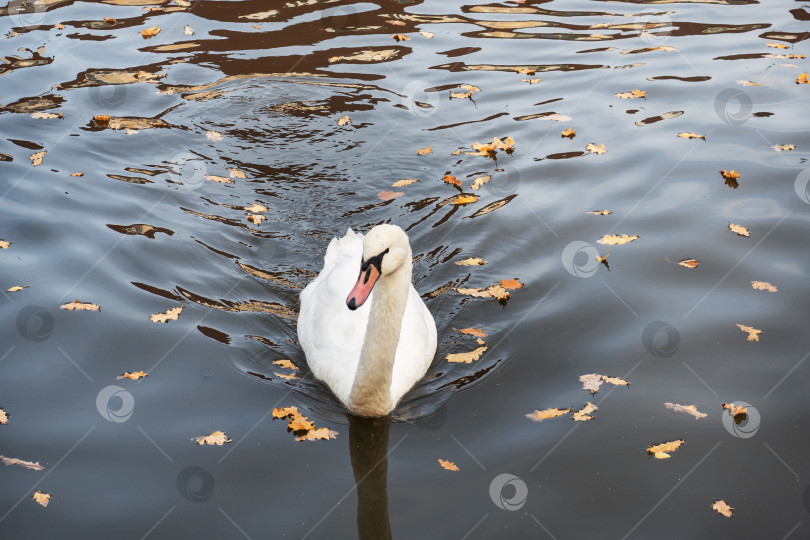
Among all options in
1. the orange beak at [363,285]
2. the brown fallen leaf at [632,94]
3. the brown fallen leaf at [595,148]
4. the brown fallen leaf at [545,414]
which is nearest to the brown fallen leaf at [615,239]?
the brown fallen leaf at [595,148]

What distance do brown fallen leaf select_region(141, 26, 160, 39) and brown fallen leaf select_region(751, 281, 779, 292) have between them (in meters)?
10.4

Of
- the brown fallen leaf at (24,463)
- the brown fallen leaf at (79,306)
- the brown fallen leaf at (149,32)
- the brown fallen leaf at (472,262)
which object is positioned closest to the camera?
the brown fallen leaf at (24,463)

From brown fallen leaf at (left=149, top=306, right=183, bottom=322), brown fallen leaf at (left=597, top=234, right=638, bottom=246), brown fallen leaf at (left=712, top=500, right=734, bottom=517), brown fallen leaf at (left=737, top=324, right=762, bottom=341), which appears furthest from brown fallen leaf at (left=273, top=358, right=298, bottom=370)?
brown fallen leaf at (left=737, top=324, right=762, bottom=341)

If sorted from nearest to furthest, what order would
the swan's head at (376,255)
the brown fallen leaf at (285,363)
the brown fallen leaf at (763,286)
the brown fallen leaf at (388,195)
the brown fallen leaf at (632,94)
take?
the swan's head at (376,255)
the brown fallen leaf at (285,363)
the brown fallen leaf at (763,286)
the brown fallen leaf at (388,195)
the brown fallen leaf at (632,94)

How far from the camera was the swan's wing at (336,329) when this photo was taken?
18.9 ft

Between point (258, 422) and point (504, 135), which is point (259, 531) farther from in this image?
point (504, 135)

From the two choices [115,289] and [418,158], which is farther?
[418,158]

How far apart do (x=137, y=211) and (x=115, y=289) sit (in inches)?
59.4

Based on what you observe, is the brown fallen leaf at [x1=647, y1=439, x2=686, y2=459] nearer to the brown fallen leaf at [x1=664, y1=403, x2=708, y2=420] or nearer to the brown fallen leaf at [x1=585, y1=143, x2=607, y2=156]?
the brown fallen leaf at [x1=664, y1=403, x2=708, y2=420]

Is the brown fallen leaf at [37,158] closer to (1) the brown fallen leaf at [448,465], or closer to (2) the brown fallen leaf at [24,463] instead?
(2) the brown fallen leaf at [24,463]

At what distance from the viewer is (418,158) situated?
9688 mm

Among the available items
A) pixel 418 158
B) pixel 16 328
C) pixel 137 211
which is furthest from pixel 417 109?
pixel 16 328

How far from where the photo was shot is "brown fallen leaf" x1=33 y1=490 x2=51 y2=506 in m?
4.91

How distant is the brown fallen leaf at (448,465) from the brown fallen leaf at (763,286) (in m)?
3.52
